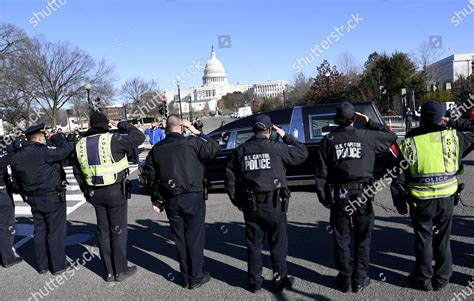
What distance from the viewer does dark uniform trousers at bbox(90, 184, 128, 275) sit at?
4703 mm

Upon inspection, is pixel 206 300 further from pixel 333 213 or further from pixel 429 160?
pixel 429 160

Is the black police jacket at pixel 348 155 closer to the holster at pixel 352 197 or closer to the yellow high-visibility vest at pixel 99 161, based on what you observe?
the holster at pixel 352 197

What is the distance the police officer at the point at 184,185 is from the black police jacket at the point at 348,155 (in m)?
1.23

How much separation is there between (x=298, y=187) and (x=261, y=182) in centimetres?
542

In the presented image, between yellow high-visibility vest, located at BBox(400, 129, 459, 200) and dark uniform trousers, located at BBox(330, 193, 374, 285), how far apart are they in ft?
1.95

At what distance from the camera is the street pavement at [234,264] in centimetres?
423

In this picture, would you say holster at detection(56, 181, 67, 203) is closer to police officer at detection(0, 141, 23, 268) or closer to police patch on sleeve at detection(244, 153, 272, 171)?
police officer at detection(0, 141, 23, 268)

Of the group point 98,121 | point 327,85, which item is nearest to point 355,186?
point 98,121

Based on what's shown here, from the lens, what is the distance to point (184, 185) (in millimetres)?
4414

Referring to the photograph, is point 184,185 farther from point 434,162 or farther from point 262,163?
point 434,162

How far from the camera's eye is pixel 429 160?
3945mm

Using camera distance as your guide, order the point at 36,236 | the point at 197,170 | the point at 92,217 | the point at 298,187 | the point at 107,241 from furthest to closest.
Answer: the point at 298,187
the point at 92,217
the point at 36,236
the point at 107,241
the point at 197,170

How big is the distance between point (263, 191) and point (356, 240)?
1.10 metres

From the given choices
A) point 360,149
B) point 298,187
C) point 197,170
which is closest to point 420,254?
point 360,149
